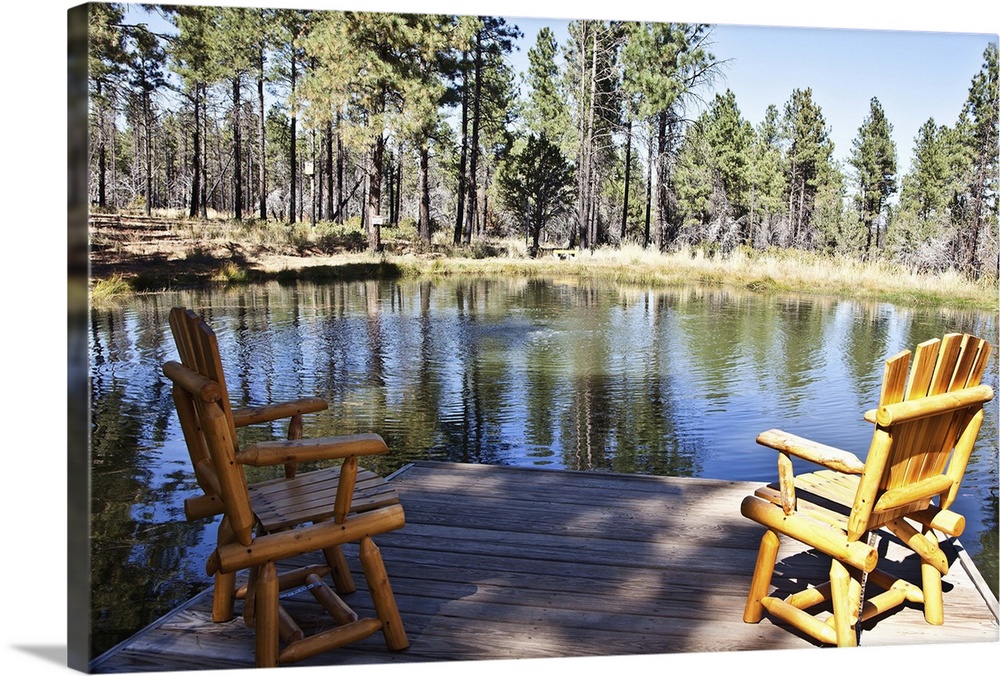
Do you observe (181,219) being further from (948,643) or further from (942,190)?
Result: (948,643)

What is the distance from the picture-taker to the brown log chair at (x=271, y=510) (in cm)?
220

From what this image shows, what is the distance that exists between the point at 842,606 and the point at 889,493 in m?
0.33

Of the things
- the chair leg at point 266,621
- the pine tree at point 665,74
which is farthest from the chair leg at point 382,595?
the pine tree at point 665,74

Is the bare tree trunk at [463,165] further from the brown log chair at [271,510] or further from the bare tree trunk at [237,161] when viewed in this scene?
the brown log chair at [271,510]

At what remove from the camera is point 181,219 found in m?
8.27

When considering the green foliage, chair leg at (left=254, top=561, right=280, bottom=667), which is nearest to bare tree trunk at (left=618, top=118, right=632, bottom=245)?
the green foliage

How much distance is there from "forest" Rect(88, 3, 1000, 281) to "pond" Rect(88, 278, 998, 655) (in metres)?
0.70

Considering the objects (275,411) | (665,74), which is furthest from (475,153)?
(275,411)

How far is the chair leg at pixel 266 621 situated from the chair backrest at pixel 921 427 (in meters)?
1.50

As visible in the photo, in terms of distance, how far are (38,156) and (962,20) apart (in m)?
4.05

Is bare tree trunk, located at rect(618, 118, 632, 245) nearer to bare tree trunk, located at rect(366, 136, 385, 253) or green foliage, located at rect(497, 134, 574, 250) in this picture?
green foliage, located at rect(497, 134, 574, 250)

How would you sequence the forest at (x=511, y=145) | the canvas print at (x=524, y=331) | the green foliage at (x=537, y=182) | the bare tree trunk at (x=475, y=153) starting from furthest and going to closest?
the green foliage at (x=537, y=182) < the bare tree trunk at (x=475, y=153) < the forest at (x=511, y=145) < the canvas print at (x=524, y=331)

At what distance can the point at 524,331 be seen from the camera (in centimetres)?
917

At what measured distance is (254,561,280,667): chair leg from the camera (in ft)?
7.50
